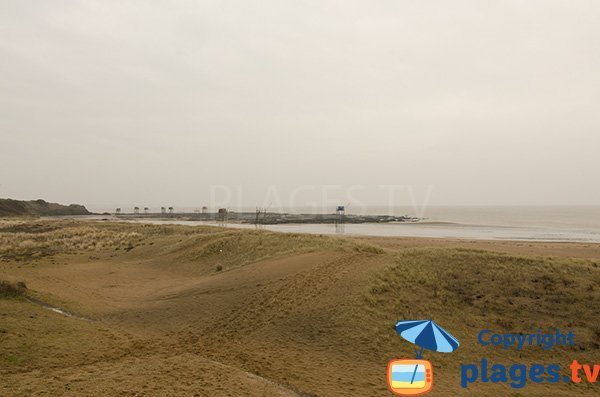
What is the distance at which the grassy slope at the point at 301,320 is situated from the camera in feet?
32.3

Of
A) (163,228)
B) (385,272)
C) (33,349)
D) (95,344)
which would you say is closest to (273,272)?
(385,272)

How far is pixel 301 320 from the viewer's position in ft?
46.0

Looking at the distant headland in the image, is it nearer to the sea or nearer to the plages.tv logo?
the sea

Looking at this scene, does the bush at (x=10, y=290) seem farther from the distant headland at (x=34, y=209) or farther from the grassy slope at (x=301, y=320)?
the distant headland at (x=34, y=209)

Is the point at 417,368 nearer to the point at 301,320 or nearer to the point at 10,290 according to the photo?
the point at 301,320

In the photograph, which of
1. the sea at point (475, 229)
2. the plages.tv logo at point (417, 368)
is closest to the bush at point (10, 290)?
the plages.tv logo at point (417, 368)

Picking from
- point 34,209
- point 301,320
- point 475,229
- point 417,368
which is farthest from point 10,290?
point 34,209

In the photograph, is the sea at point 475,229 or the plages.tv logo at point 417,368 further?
the sea at point 475,229

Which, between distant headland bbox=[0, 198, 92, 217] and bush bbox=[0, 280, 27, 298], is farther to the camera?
distant headland bbox=[0, 198, 92, 217]

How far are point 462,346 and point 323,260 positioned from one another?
859 centimetres

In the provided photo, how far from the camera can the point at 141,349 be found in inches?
449

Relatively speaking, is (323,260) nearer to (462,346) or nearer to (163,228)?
(462,346)

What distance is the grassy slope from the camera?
9.85 meters

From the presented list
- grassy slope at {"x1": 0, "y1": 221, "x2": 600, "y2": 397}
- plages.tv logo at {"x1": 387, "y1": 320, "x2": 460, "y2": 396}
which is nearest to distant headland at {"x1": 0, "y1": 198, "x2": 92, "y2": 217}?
grassy slope at {"x1": 0, "y1": 221, "x2": 600, "y2": 397}
